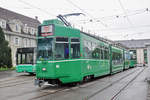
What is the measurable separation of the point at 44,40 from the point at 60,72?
1.98 metres

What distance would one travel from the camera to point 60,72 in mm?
10445

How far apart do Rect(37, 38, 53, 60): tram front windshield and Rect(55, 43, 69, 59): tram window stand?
0.33 meters

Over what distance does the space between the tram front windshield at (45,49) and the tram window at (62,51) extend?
325 millimetres

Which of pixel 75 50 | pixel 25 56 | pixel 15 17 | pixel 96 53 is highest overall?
pixel 15 17

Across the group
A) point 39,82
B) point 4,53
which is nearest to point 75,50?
point 39,82

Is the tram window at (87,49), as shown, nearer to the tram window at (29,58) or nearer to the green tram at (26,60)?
the green tram at (26,60)

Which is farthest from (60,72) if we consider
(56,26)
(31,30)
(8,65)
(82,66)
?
(31,30)

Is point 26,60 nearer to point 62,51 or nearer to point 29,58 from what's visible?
point 29,58

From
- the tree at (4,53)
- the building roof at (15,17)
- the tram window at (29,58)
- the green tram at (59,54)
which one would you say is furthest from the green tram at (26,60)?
the building roof at (15,17)

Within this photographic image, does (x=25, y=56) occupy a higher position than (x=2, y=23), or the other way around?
(x=2, y=23)

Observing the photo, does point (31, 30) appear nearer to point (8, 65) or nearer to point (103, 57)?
point (8, 65)

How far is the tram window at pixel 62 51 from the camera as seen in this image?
1046 cm

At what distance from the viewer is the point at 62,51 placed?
10633 mm

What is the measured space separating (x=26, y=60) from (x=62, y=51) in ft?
35.5
